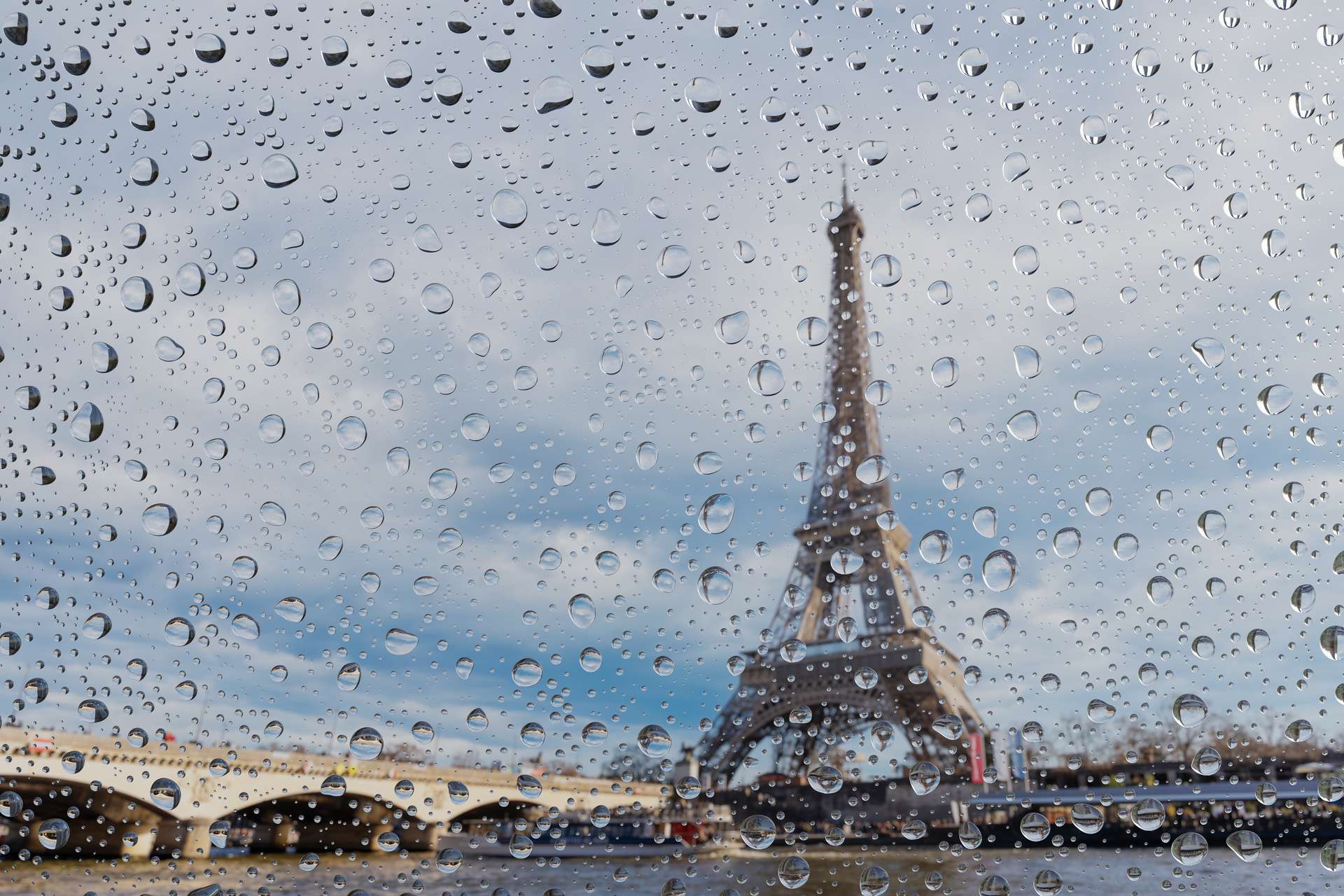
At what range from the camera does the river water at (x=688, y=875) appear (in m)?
1.81

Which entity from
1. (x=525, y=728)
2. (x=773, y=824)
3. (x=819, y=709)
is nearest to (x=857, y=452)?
(x=773, y=824)

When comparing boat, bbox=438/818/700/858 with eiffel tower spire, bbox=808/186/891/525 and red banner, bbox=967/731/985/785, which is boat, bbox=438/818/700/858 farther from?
red banner, bbox=967/731/985/785

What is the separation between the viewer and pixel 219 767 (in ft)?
5.48

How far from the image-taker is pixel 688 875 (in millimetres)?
1817

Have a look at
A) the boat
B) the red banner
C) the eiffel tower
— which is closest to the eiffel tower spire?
the eiffel tower

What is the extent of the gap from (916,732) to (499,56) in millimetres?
7131

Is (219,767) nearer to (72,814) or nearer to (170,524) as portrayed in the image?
(72,814)

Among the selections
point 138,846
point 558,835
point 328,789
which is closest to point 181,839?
point 138,846

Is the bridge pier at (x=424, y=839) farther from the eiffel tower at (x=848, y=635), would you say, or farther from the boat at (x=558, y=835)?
the boat at (x=558, y=835)

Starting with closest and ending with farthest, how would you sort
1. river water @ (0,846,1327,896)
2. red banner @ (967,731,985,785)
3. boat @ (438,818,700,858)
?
boat @ (438,818,700,858) < river water @ (0,846,1327,896) < red banner @ (967,731,985,785)

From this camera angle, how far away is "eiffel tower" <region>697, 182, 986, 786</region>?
2.19 meters

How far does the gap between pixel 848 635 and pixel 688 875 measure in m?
0.68

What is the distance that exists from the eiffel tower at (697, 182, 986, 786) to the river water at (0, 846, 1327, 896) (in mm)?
449

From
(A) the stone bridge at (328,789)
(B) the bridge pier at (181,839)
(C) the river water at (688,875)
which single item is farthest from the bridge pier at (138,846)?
(A) the stone bridge at (328,789)
